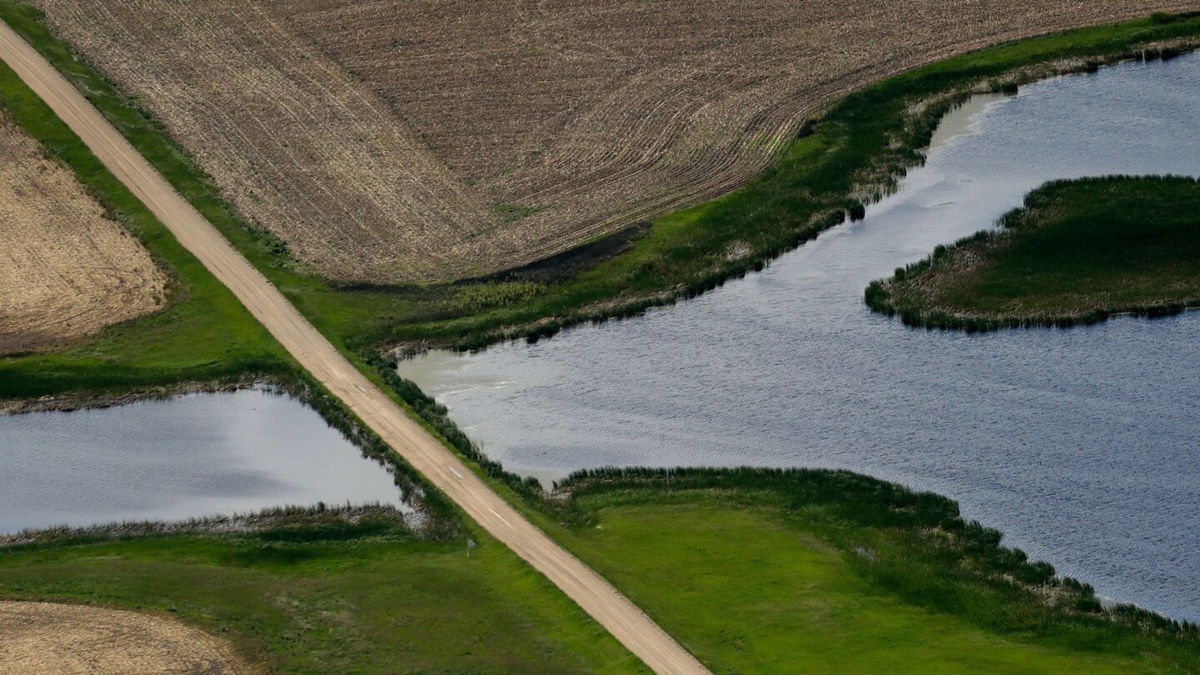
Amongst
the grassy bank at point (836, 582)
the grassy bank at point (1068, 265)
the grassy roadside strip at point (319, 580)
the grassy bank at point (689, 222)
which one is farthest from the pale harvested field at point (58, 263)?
the grassy bank at point (1068, 265)

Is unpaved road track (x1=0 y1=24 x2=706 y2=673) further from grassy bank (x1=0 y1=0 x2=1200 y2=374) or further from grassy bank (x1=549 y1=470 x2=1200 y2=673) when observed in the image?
grassy bank (x1=549 y1=470 x2=1200 y2=673)

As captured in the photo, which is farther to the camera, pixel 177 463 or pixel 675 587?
pixel 177 463

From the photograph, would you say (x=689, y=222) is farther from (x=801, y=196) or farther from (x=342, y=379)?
(x=342, y=379)

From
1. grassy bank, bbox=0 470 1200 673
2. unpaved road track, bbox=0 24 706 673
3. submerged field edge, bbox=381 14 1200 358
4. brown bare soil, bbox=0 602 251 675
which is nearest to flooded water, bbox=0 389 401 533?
unpaved road track, bbox=0 24 706 673

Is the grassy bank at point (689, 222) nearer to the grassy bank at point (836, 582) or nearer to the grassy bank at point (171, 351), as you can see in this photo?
the grassy bank at point (171, 351)

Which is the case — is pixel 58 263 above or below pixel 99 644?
above

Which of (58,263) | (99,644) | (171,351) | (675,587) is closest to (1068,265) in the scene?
(675,587)

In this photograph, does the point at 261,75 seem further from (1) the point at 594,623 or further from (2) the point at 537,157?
(1) the point at 594,623
